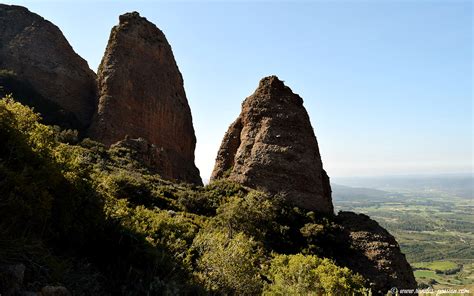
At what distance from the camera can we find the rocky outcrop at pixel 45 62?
170 feet

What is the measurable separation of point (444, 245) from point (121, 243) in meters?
210

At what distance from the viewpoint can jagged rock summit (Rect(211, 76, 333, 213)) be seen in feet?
127

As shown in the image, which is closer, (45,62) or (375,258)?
(375,258)

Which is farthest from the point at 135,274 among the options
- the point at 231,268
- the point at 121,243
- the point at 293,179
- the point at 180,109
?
the point at 180,109

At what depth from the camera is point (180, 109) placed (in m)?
59.3

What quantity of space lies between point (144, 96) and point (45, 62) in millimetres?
15901

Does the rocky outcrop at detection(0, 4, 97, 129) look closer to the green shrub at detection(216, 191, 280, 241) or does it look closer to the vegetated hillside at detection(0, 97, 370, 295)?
the green shrub at detection(216, 191, 280, 241)

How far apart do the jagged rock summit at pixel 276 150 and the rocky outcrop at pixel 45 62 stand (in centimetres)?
2349

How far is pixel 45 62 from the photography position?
53.4 metres

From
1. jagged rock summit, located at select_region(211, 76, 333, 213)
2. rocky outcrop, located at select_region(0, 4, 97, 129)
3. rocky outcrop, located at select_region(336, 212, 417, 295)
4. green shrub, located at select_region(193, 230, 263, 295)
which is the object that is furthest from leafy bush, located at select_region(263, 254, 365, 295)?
rocky outcrop, located at select_region(0, 4, 97, 129)

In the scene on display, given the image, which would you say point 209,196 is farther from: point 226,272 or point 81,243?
point 81,243

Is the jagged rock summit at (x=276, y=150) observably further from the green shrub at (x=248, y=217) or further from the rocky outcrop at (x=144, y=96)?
the rocky outcrop at (x=144, y=96)

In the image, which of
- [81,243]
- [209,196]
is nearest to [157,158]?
[209,196]

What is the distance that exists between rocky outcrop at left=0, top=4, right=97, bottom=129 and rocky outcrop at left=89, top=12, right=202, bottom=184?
14.0 feet
